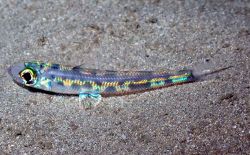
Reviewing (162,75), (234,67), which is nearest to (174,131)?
(162,75)

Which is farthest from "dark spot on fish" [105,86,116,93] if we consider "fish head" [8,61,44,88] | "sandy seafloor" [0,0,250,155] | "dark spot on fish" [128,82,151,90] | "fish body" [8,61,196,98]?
"fish head" [8,61,44,88]

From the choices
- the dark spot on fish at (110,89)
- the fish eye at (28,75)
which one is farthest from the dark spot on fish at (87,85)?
the fish eye at (28,75)

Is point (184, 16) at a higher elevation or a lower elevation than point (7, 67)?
higher

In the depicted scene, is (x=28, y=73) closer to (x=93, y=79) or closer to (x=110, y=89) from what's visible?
(x=93, y=79)

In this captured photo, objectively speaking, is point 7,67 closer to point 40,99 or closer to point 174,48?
point 40,99

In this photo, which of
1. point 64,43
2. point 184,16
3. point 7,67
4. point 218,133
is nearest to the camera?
point 218,133

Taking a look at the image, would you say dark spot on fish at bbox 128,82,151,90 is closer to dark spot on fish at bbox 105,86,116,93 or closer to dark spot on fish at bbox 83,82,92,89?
dark spot on fish at bbox 105,86,116,93

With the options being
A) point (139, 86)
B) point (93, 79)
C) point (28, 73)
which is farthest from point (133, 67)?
point (28, 73)

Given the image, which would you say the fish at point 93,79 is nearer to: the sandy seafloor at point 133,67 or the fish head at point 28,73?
the fish head at point 28,73
